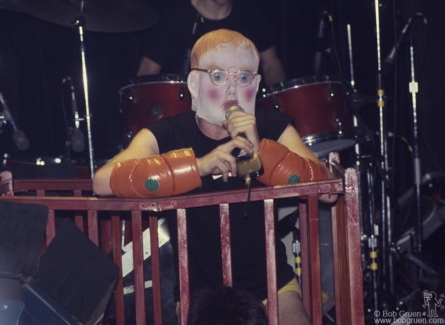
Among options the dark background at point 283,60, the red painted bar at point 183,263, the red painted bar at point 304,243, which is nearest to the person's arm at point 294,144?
the red painted bar at point 304,243

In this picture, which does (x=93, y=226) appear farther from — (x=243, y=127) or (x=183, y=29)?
(x=183, y=29)

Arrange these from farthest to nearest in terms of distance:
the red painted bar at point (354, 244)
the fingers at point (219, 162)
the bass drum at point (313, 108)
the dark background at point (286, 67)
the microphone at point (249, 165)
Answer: the dark background at point (286, 67) < the bass drum at point (313, 108) < the fingers at point (219, 162) < the microphone at point (249, 165) < the red painted bar at point (354, 244)

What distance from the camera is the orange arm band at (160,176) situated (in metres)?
2.52

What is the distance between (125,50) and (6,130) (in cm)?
137

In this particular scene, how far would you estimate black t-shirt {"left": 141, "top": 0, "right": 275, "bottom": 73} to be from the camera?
5.09 metres

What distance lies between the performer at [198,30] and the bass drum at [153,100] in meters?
0.33

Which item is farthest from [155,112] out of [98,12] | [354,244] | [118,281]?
[354,244]

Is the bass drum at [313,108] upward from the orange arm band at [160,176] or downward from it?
upward

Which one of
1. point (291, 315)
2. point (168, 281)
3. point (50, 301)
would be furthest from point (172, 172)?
point (168, 281)

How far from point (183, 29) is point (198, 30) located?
5.4 inches

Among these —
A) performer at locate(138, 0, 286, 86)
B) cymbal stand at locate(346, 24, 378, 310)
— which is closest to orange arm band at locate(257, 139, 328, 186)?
cymbal stand at locate(346, 24, 378, 310)

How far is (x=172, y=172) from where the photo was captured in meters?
2.53

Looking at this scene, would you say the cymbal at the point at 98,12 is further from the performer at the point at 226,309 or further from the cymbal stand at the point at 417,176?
Result: the performer at the point at 226,309

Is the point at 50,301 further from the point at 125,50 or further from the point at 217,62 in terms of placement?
the point at 125,50
